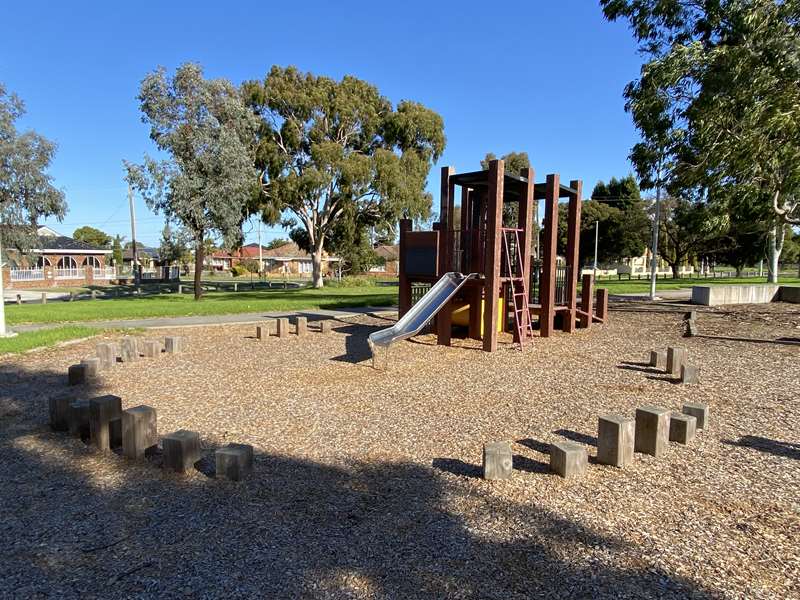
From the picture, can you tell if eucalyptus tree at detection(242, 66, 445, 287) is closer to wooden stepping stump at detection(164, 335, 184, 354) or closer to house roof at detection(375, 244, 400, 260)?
wooden stepping stump at detection(164, 335, 184, 354)

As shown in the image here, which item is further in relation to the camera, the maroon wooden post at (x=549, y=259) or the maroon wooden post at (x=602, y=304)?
the maroon wooden post at (x=602, y=304)

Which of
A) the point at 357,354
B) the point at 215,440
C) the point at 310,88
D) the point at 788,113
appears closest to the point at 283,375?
the point at 357,354

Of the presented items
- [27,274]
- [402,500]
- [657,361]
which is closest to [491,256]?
[657,361]

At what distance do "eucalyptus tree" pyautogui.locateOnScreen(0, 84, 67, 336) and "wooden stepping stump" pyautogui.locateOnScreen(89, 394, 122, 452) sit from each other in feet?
85.1

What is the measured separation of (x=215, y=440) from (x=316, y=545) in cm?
233

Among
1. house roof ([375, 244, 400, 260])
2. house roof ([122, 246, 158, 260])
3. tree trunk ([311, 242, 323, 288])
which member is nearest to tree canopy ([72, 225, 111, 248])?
house roof ([122, 246, 158, 260])

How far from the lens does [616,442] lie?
14.4 ft

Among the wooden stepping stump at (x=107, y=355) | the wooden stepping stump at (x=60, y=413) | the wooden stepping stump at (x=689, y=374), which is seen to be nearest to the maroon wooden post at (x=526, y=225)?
the wooden stepping stump at (x=689, y=374)

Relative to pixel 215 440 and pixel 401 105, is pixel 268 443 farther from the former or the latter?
pixel 401 105

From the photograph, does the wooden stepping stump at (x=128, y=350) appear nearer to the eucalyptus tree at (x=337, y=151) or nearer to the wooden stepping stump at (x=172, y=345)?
the wooden stepping stump at (x=172, y=345)

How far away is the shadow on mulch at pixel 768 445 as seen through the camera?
480 centimetres

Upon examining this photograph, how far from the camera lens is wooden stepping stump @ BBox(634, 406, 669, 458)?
4665 mm

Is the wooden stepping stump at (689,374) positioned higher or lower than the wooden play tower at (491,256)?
lower

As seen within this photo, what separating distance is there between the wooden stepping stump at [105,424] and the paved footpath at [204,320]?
932cm
